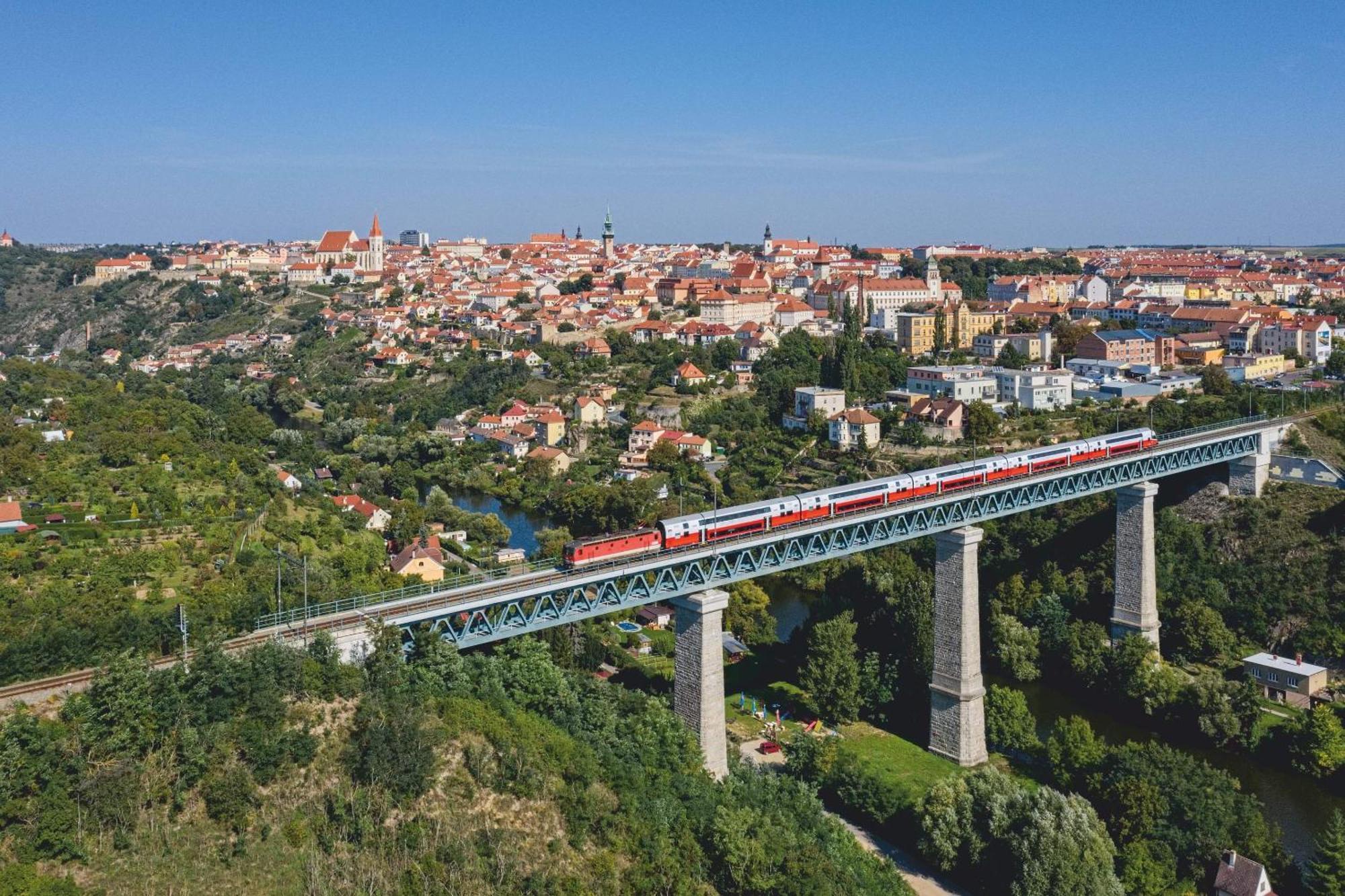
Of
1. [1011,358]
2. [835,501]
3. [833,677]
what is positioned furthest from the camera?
[1011,358]

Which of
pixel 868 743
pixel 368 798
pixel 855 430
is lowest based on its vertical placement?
pixel 868 743

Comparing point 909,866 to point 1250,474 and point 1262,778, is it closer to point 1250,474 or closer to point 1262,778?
point 1262,778

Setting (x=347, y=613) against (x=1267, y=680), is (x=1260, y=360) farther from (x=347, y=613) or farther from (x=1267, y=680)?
(x=347, y=613)

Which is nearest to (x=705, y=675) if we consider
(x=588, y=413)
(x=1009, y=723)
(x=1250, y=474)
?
(x=1009, y=723)

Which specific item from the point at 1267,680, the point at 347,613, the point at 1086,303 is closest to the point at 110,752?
the point at 347,613

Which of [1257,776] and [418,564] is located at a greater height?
[418,564]

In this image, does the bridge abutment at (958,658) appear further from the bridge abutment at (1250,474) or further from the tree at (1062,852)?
the bridge abutment at (1250,474)

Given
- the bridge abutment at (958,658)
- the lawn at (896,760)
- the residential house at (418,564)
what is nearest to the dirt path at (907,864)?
the lawn at (896,760)
